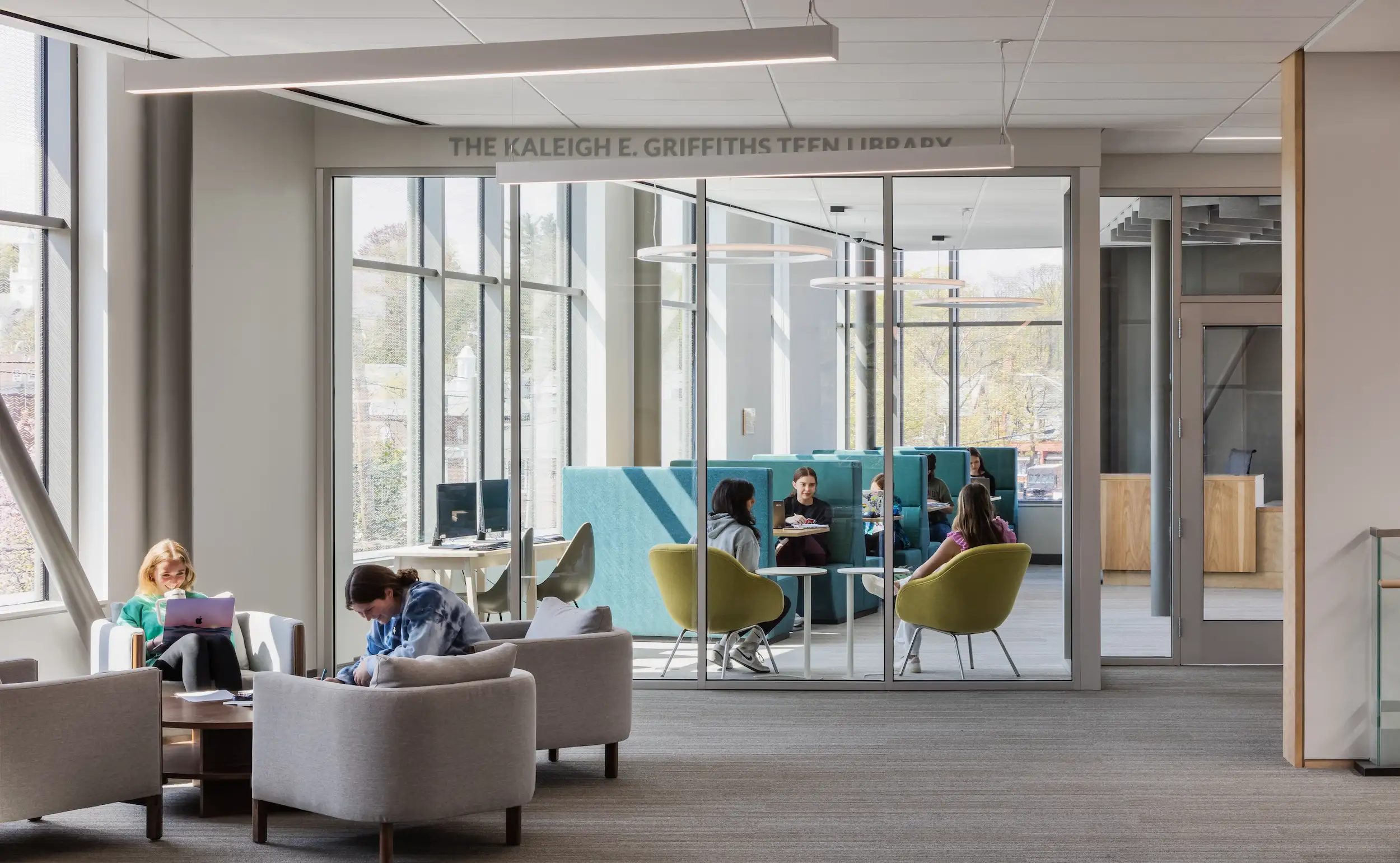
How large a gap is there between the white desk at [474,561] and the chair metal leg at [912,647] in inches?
86.5

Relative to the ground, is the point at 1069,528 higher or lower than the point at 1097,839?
higher

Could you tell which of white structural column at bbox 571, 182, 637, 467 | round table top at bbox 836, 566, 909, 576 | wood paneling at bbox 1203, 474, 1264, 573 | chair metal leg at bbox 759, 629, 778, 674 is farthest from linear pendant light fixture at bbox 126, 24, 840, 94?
wood paneling at bbox 1203, 474, 1264, 573

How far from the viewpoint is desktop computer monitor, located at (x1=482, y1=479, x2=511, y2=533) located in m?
8.02

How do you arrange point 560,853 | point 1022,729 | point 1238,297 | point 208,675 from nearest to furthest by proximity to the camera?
1. point 560,853
2. point 208,675
3. point 1022,729
4. point 1238,297

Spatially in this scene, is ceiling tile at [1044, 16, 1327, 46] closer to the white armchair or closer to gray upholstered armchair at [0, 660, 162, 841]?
the white armchair

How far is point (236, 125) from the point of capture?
7.35 m

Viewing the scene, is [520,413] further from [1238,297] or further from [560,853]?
[1238,297]

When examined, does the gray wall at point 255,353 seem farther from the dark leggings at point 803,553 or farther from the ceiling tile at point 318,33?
A: the dark leggings at point 803,553

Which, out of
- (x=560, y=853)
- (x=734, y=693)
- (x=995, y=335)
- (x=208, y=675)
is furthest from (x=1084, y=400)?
(x=208, y=675)

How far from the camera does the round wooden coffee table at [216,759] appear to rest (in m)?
5.27

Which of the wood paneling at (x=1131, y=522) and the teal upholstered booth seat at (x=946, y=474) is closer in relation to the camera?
the teal upholstered booth seat at (x=946, y=474)

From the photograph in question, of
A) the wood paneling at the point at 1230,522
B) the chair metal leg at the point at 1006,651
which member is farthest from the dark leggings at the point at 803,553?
the wood paneling at the point at 1230,522

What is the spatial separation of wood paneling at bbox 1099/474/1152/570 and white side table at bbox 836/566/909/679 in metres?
1.82

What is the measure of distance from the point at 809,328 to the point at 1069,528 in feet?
6.54
